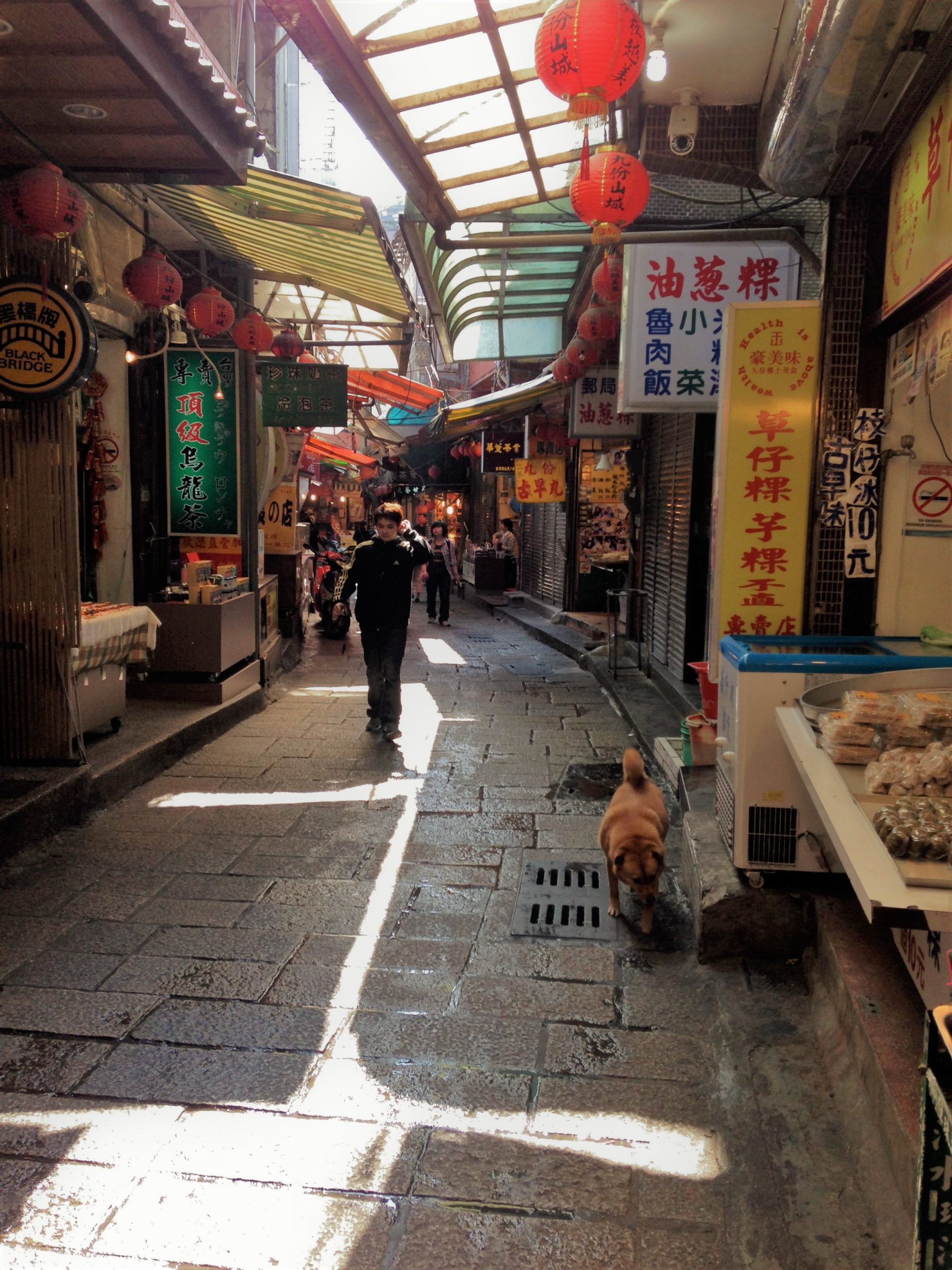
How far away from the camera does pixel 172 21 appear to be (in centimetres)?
503

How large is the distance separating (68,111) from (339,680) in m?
8.75

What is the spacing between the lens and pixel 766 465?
544cm

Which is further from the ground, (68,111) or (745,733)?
(68,111)

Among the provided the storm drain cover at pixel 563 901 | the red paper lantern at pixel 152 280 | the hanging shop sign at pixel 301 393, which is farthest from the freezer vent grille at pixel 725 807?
the hanging shop sign at pixel 301 393

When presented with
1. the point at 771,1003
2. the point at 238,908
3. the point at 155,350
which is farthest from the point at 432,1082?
the point at 155,350

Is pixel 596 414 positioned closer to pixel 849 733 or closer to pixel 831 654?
pixel 831 654

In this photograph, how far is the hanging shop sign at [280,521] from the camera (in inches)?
591

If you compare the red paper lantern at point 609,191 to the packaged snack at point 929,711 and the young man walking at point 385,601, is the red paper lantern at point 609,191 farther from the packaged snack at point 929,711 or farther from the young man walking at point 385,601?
the packaged snack at point 929,711

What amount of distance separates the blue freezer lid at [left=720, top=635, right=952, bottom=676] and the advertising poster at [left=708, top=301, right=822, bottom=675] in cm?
32

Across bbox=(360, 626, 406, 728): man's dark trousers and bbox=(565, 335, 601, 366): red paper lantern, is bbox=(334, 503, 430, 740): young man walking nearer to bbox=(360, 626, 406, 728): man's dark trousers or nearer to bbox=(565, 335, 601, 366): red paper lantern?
bbox=(360, 626, 406, 728): man's dark trousers

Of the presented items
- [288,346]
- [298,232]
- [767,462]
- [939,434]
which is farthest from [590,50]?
[288,346]

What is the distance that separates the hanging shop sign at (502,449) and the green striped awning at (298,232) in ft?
34.5

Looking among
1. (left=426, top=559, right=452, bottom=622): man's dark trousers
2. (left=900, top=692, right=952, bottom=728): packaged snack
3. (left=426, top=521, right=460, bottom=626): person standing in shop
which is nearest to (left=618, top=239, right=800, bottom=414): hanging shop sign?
(left=900, top=692, right=952, bottom=728): packaged snack

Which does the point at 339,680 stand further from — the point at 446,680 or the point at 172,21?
the point at 172,21
